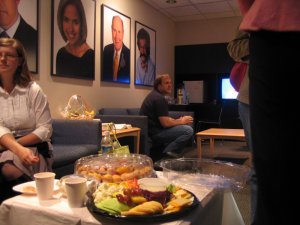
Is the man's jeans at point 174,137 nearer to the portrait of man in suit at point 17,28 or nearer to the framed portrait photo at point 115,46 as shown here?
the framed portrait photo at point 115,46

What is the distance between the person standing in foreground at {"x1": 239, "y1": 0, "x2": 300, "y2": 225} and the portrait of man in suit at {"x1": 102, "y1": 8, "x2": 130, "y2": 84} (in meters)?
3.61

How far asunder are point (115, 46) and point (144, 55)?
92 cm

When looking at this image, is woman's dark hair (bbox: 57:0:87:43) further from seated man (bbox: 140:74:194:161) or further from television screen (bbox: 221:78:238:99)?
television screen (bbox: 221:78:238:99)

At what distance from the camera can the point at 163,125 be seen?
12.0ft

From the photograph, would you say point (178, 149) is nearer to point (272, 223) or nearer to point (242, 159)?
point (242, 159)

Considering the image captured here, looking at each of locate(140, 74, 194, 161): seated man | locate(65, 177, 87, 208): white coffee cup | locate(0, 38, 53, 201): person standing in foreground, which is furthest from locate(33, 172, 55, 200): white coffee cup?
locate(140, 74, 194, 161): seated man

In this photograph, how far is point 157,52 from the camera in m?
5.83

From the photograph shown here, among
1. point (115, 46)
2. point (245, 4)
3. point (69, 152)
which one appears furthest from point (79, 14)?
point (245, 4)

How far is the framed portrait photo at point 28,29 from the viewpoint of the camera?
2.88m

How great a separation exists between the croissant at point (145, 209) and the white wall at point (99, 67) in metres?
2.64

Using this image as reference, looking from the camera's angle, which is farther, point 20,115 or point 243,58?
point 20,115

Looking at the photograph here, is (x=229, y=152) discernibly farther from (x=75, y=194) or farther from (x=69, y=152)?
(x=75, y=194)

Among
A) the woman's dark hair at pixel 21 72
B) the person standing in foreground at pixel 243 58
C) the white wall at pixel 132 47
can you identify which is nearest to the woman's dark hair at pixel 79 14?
the white wall at pixel 132 47

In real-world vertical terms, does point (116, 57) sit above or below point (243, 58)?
above
